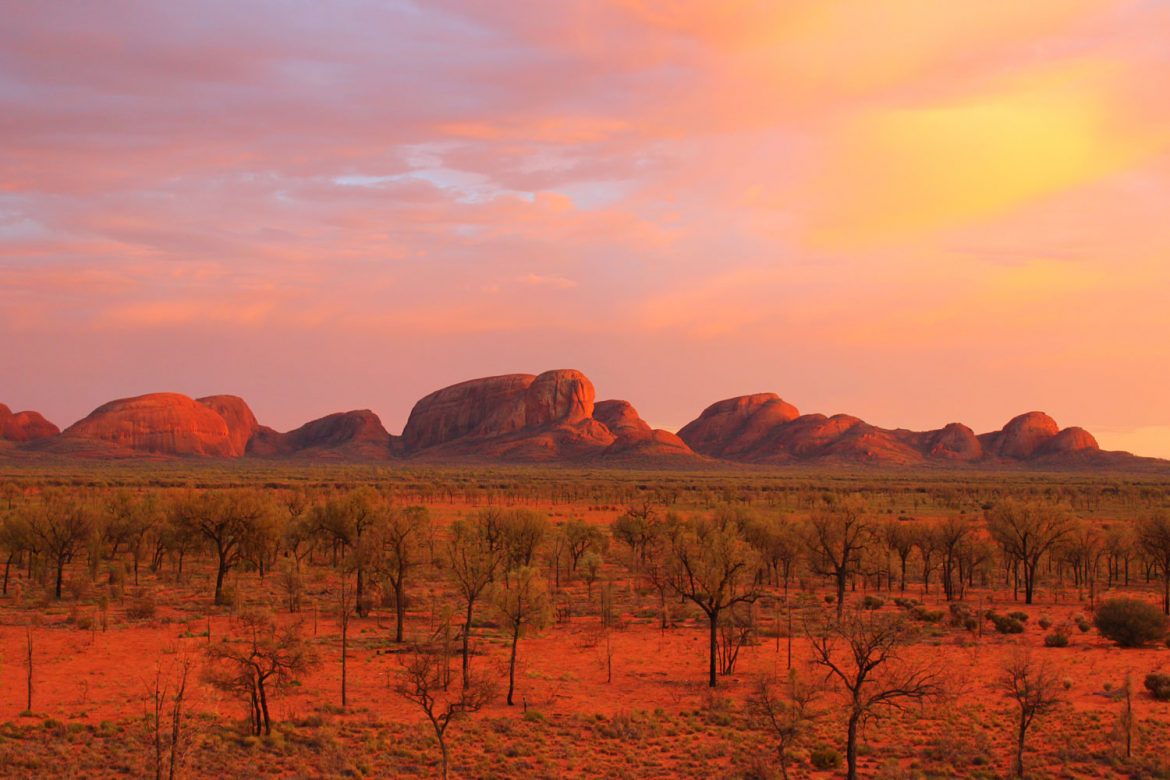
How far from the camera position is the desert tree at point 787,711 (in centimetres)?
2347

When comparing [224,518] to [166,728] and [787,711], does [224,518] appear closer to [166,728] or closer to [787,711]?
[166,728]

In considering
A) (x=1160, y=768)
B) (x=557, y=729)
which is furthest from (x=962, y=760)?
(x=557, y=729)

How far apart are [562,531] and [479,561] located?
105ft

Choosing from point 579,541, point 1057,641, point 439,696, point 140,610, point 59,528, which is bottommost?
point 439,696

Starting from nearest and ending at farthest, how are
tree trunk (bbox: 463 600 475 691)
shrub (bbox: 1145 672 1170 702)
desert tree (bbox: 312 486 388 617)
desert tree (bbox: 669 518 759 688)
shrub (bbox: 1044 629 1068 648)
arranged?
tree trunk (bbox: 463 600 475 691) < shrub (bbox: 1145 672 1170 702) < desert tree (bbox: 669 518 759 688) < shrub (bbox: 1044 629 1068 648) < desert tree (bbox: 312 486 388 617)

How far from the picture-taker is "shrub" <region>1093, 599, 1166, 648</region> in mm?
37969

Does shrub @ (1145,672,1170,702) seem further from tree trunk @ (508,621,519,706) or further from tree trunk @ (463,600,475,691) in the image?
tree trunk @ (463,600,475,691)

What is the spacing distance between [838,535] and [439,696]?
28.0m

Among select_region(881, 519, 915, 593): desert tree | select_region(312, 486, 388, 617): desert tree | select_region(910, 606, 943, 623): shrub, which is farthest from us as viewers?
select_region(881, 519, 915, 593): desert tree

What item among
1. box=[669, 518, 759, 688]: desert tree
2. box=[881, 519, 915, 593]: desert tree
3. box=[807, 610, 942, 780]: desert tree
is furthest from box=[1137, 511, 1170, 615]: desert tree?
box=[669, 518, 759, 688]: desert tree

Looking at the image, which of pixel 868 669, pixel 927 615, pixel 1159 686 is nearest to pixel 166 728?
pixel 868 669

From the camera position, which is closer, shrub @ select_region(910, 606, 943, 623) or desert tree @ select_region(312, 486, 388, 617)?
shrub @ select_region(910, 606, 943, 623)

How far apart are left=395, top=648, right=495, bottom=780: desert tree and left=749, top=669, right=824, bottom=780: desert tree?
7918 mm

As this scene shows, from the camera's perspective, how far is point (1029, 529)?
51.5m
